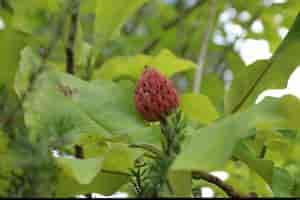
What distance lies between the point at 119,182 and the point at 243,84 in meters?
0.22

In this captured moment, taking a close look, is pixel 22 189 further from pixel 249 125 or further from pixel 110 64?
pixel 110 64

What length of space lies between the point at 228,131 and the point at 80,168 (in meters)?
0.13

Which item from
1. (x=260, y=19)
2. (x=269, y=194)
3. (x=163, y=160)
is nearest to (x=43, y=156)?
(x=163, y=160)

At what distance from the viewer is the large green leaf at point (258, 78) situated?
31.8 inches

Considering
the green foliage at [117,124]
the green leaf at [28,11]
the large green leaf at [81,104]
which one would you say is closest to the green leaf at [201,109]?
the green foliage at [117,124]

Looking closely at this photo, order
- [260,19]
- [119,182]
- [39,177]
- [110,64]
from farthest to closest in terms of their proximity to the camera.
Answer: [260,19] < [110,64] < [119,182] < [39,177]

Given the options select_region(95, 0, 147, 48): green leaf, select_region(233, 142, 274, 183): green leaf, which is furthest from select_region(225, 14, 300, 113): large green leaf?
select_region(95, 0, 147, 48): green leaf

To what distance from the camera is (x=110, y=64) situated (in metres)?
1.02

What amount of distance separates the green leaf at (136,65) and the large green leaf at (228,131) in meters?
0.39

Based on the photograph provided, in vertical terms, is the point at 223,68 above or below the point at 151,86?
below

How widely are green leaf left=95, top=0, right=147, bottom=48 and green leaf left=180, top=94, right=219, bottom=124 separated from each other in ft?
0.70

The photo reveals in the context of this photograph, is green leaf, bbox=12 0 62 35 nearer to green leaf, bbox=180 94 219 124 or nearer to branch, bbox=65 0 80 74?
branch, bbox=65 0 80 74

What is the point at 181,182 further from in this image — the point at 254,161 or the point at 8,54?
the point at 8,54

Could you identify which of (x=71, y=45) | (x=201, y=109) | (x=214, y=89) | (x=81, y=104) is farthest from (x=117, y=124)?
(x=214, y=89)
